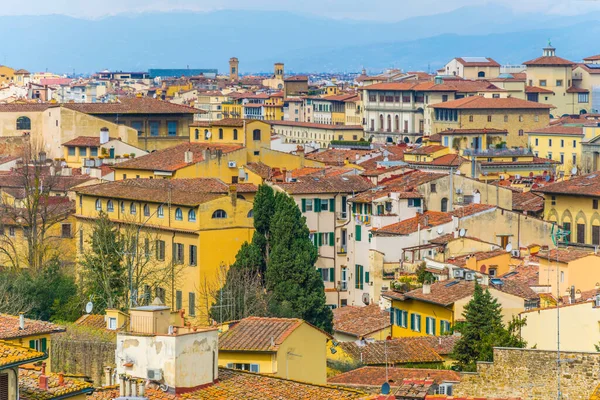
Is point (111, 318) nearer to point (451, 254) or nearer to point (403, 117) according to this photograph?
point (451, 254)

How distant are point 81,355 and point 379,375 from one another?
5.55 metres

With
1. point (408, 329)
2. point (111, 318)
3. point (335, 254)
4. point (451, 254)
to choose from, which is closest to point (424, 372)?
point (111, 318)

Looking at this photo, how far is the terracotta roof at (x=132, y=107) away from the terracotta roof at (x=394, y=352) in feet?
130

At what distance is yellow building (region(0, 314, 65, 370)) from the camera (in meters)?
20.3

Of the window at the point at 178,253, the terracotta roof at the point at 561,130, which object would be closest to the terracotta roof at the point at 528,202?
the window at the point at 178,253

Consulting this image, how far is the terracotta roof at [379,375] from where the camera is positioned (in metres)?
24.8

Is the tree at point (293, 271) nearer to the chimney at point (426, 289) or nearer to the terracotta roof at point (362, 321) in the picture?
the terracotta roof at point (362, 321)

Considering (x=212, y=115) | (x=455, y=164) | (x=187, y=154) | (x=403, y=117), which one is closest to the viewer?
(x=187, y=154)

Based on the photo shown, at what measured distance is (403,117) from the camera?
393ft

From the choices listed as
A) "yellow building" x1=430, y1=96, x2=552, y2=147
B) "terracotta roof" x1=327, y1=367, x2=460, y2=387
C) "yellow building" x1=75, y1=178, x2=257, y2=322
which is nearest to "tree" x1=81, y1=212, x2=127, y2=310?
"yellow building" x1=75, y1=178, x2=257, y2=322

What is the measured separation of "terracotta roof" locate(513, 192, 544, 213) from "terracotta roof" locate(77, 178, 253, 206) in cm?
1012

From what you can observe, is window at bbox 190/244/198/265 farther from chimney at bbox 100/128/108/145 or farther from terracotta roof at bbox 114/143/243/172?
chimney at bbox 100/128/108/145

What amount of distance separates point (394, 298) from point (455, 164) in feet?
89.8

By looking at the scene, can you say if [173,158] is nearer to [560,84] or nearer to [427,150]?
[427,150]
